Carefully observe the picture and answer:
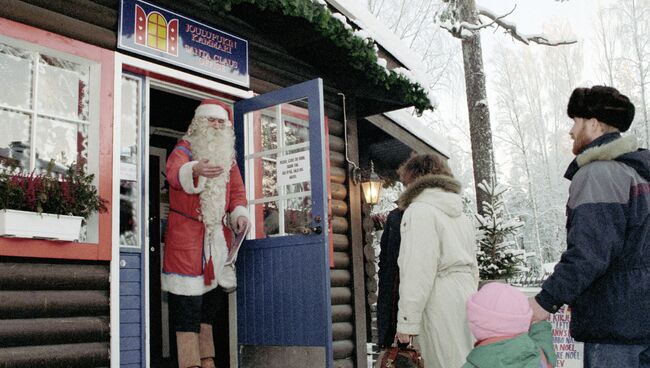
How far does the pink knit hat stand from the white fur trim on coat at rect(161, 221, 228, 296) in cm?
232

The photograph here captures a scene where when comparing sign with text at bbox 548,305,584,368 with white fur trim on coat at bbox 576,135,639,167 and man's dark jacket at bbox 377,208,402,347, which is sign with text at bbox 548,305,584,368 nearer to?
man's dark jacket at bbox 377,208,402,347

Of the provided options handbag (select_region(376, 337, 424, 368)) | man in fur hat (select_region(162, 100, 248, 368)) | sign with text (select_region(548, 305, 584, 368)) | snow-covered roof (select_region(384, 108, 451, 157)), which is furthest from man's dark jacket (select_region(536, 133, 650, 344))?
snow-covered roof (select_region(384, 108, 451, 157))

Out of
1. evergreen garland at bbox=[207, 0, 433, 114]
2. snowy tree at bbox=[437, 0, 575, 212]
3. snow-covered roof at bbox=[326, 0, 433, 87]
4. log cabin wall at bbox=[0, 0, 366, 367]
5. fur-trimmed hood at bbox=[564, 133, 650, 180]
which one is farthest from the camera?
snowy tree at bbox=[437, 0, 575, 212]

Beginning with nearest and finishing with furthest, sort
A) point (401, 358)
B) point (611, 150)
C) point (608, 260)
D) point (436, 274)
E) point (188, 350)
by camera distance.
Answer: point (608, 260)
point (611, 150)
point (401, 358)
point (436, 274)
point (188, 350)

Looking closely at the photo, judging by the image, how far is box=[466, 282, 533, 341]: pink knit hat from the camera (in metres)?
2.37

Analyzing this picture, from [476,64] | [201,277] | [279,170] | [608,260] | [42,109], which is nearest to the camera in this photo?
[608,260]

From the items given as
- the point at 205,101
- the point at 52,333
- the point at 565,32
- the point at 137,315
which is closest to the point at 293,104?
the point at 205,101

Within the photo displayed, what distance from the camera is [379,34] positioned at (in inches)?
238

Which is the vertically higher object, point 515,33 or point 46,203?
point 515,33

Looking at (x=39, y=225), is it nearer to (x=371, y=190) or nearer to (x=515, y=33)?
(x=371, y=190)

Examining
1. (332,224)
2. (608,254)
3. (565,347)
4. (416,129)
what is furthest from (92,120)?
(416,129)

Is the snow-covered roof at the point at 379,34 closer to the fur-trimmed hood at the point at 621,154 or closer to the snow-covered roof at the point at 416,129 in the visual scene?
the snow-covered roof at the point at 416,129

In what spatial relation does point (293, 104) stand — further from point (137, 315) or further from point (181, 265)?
point (137, 315)

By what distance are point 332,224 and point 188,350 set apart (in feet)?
6.76
